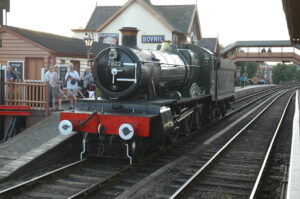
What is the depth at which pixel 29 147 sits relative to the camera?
880 cm

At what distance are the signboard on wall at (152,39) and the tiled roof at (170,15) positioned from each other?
1800mm

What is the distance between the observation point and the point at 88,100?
877cm

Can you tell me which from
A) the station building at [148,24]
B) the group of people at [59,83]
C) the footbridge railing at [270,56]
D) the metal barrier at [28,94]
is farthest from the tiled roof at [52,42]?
the footbridge railing at [270,56]

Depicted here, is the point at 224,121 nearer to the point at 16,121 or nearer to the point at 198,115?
the point at 198,115

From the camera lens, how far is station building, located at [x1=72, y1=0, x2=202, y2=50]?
99.7ft

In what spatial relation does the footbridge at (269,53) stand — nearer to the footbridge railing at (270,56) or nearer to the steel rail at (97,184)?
the footbridge railing at (270,56)

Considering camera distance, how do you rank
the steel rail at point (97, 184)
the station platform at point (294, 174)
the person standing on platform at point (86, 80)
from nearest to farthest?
1. the station platform at point (294, 174)
2. the steel rail at point (97, 184)
3. the person standing on platform at point (86, 80)

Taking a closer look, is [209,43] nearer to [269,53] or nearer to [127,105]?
[269,53]

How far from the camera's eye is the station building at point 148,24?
3039 centimetres

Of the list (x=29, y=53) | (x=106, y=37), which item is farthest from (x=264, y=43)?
(x=29, y=53)

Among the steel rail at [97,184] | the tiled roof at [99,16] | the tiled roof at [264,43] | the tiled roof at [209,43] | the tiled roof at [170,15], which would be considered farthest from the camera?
the tiled roof at [209,43]

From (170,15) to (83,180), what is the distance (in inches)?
1128

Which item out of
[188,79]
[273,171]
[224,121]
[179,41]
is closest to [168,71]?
[188,79]

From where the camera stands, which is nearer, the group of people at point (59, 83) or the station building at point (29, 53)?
the group of people at point (59, 83)
